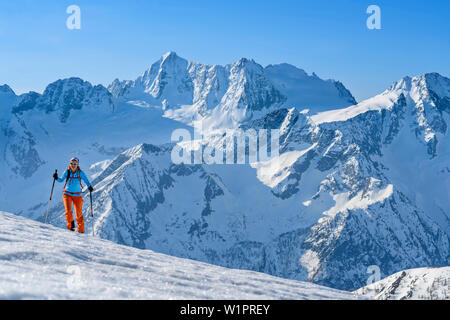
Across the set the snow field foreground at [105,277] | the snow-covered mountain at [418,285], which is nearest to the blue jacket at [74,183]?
the snow field foreground at [105,277]

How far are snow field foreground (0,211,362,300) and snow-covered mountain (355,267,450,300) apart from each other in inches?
3675

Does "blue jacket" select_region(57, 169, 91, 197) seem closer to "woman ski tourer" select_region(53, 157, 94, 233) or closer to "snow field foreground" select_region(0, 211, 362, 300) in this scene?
"woman ski tourer" select_region(53, 157, 94, 233)

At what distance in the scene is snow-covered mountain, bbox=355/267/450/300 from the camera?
107 m

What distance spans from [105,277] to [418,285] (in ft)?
344

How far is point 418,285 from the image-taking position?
108m

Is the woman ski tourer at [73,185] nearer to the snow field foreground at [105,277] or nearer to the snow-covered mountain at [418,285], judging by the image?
the snow field foreground at [105,277]

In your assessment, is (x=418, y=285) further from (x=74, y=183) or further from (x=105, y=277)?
(x=105, y=277)

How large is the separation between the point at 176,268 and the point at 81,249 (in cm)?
330

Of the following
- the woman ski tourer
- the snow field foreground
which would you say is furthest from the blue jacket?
the snow field foreground

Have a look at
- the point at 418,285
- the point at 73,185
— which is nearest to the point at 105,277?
the point at 73,185

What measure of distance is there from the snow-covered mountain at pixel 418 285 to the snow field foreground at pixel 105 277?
93.4 metres
